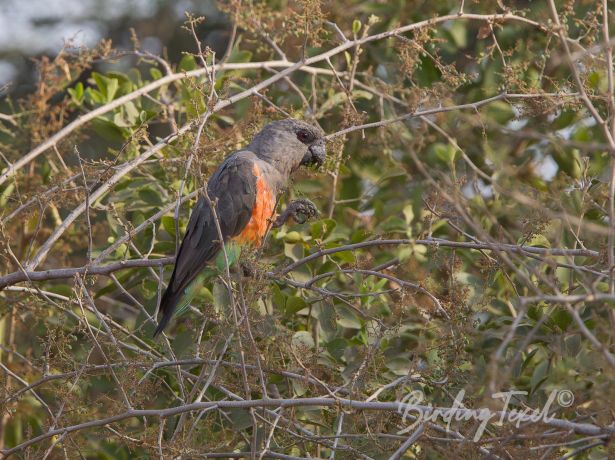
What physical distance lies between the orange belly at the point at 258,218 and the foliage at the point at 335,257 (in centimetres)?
15

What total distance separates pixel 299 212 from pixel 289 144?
58 cm

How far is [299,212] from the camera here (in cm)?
435

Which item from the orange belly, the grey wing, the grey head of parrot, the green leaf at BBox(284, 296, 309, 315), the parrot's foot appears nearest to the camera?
the green leaf at BBox(284, 296, 309, 315)

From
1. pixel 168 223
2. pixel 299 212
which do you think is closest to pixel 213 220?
pixel 168 223

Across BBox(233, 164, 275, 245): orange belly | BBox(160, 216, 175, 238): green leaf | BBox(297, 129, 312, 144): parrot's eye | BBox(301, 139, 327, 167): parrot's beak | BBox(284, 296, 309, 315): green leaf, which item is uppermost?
BBox(297, 129, 312, 144): parrot's eye

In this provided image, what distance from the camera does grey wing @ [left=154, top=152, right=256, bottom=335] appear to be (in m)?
4.15

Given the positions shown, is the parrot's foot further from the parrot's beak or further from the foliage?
the parrot's beak

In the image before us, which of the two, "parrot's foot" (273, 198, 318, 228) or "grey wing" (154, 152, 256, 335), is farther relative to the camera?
"parrot's foot" (273, 198, 318, 228)

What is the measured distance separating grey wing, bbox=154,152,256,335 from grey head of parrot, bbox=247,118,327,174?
0.19 m

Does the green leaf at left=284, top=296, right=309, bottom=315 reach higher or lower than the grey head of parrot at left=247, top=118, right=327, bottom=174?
lower

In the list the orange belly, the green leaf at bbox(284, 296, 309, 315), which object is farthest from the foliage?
the orange belly

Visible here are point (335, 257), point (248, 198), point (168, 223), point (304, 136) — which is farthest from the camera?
point (304, 136)

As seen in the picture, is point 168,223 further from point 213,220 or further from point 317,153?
point 317,153

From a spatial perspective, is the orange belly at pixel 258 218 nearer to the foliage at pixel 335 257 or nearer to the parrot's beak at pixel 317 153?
the foliage at pixel 335 257
